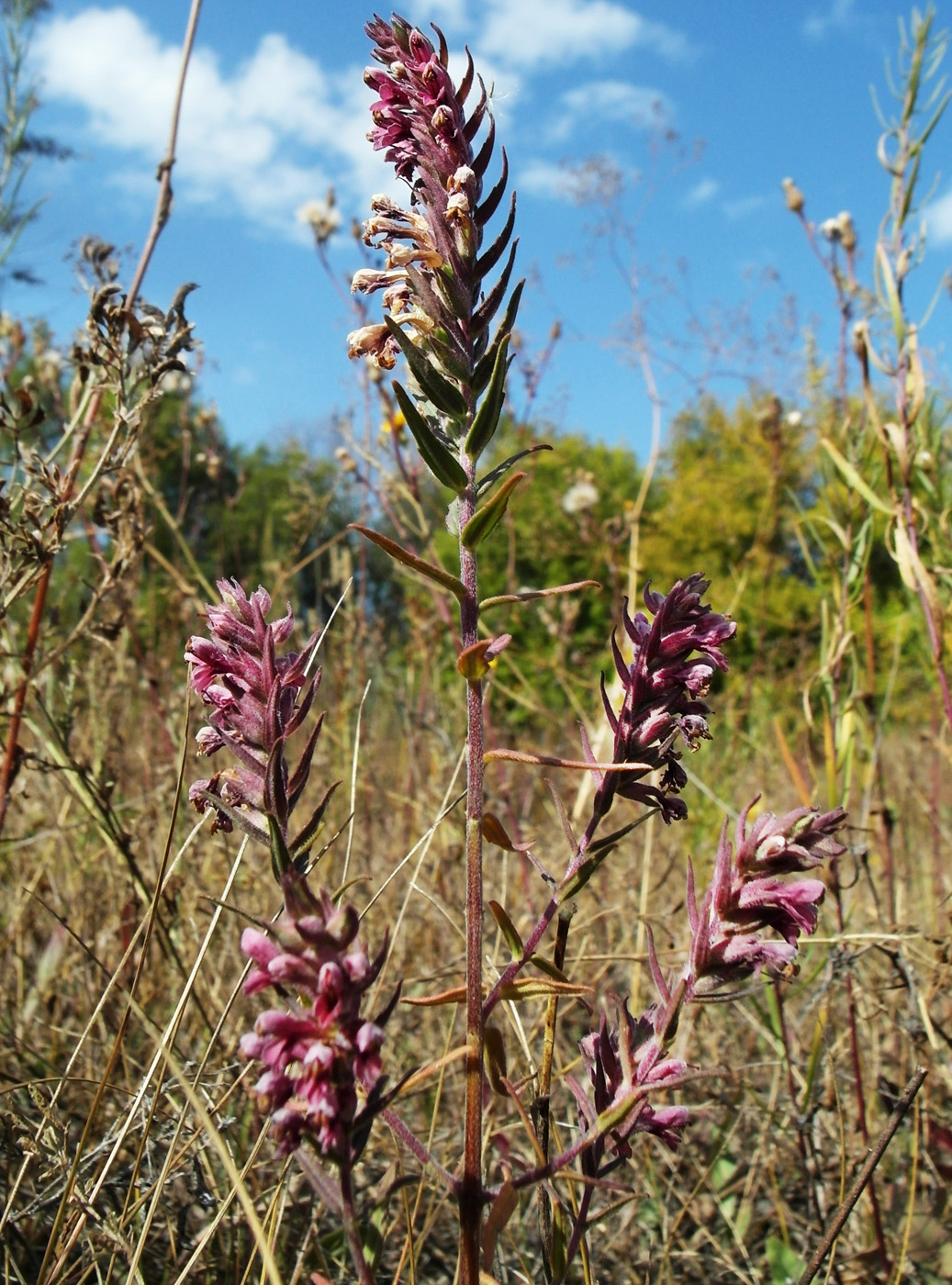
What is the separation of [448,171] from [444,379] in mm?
251

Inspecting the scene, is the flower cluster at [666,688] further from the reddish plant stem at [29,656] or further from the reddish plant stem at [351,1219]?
the reddish plant stem at [29,656]

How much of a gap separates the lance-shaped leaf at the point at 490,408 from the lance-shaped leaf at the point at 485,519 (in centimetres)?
6

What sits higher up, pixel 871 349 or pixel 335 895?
pixel 871 349

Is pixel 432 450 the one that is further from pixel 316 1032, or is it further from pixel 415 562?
pixel 316 1032

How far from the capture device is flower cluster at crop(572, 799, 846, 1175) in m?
0.96

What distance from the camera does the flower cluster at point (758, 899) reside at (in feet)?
3.12

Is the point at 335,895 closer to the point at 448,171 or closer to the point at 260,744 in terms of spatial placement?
the point at 260,744

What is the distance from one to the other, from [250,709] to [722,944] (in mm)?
559

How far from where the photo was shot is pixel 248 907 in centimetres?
261

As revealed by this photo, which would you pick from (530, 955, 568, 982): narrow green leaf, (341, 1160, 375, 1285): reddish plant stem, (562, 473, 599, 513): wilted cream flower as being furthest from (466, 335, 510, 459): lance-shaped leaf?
(562, 473, 599, 513): wilted cream flower

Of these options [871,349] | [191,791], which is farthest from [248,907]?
[871,349]

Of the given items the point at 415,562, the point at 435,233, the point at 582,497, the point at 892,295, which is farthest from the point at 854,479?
the point at 582,497

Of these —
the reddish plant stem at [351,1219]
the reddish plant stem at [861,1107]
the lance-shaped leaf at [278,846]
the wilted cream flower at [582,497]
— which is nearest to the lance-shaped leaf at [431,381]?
the lance-shaped leaf at [278,846]

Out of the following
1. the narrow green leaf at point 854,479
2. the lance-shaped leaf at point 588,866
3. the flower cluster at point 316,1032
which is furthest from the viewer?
the narrow green leaf at point 854,479
